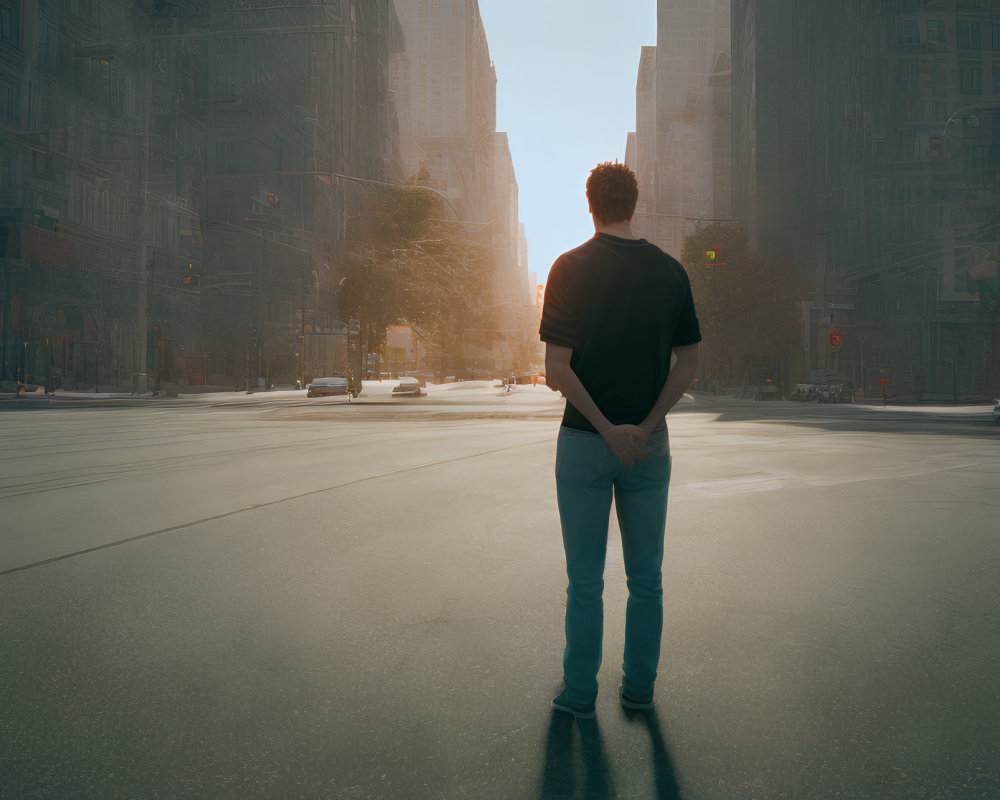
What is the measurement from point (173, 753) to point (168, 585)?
93.4 inches

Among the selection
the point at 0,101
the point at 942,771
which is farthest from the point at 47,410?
the point at 942,771

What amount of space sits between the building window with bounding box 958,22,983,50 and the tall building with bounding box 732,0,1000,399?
0.05 m

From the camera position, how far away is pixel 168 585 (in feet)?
16.3

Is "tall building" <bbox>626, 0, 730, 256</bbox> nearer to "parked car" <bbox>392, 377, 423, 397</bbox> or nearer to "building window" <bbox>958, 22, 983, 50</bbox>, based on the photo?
"building window" <bbox>958, 22, 983, 50</bbox>

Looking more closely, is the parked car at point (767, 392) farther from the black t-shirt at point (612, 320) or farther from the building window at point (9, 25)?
the black t-shirt at point (612, 320)

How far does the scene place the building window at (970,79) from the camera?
40.4 meters

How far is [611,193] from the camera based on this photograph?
10.3 feet

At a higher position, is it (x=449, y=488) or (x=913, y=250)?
(x=913, y=250)

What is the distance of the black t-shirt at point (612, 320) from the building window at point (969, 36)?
4704 cm

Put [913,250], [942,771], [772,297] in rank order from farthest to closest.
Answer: [772,297], [913,250], [942,771]

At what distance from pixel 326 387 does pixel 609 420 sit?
37.2m

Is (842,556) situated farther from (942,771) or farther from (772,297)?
(772,297)

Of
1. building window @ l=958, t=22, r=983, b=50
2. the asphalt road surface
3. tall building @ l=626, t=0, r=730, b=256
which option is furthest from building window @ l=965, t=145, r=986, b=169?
tall building @ l=626, t=0, r=730, b=256

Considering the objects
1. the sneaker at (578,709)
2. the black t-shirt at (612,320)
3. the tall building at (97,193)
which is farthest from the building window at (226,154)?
the sneaker at (578,709)
